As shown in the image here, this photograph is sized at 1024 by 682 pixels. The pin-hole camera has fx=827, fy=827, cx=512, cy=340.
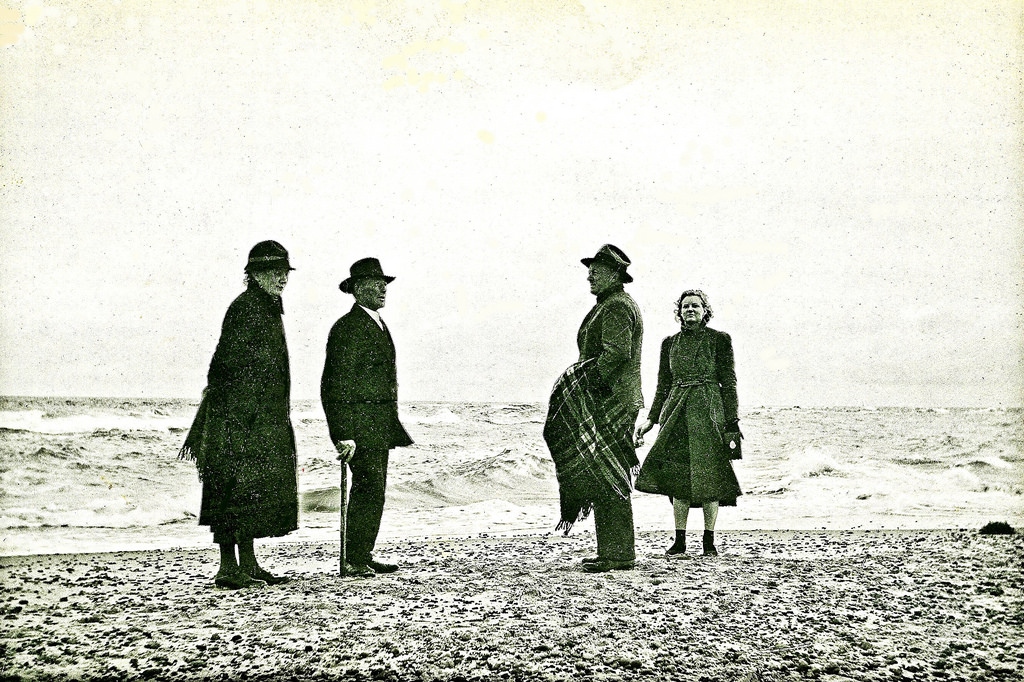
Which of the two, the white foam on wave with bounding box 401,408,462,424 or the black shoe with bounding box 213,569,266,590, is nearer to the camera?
the black shoe with bounding box 213,569,266,590

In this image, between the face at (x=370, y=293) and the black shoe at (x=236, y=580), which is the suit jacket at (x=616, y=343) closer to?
the face at (x=370, y=293)

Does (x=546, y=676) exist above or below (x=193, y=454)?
below

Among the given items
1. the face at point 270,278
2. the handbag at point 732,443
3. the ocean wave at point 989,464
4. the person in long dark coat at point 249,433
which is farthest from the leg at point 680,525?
the ocean wave at point 989,464

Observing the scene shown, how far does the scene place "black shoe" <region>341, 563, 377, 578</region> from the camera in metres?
5.71

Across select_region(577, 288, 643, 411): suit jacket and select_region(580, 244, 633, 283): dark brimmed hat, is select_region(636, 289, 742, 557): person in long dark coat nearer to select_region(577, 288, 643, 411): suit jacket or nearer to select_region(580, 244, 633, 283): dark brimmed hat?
select_region(577, 288, 643, 411): suit jacket

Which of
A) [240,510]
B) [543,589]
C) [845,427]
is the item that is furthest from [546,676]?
[845,427]

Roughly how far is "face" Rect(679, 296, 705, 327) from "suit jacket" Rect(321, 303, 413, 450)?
2.46 m

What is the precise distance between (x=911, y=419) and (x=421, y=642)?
91.9ft

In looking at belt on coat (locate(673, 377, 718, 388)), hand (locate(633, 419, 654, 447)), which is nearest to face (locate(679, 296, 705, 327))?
belt on coat (locate(673, 377, 718, 388))

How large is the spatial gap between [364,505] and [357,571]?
0.45 meters

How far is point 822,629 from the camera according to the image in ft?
14.7

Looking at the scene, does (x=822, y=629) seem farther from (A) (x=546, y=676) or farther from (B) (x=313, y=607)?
(B) (x=313, y=607)

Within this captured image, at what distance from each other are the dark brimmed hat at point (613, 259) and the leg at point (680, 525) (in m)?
1.89

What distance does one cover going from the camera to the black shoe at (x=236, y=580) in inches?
208
